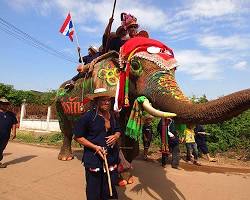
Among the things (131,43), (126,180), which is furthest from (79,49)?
(126,180)

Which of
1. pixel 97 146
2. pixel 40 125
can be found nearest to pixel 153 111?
pixel 97 146

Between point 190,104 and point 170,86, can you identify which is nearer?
point 190,104

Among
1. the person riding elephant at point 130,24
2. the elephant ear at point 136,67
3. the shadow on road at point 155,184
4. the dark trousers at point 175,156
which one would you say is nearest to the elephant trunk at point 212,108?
the elephant ear at point 136,67

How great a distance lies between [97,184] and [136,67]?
2.13m

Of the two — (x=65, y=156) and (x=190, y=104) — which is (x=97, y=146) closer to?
(x=190, y=104)

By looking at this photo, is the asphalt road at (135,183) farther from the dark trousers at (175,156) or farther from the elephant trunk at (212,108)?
the elephant trunk at (212,108)

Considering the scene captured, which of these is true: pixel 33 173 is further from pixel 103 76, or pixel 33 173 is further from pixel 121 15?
pixel 121 15

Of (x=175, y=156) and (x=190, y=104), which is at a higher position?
(x=190, y=104)

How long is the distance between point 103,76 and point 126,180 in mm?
1989

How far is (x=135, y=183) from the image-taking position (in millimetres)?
7066

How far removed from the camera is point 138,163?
31.0 feet

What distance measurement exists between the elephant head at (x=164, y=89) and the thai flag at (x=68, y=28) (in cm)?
372

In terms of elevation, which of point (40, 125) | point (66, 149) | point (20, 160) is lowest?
point (20, 160)

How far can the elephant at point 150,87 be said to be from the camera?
4.14 m
